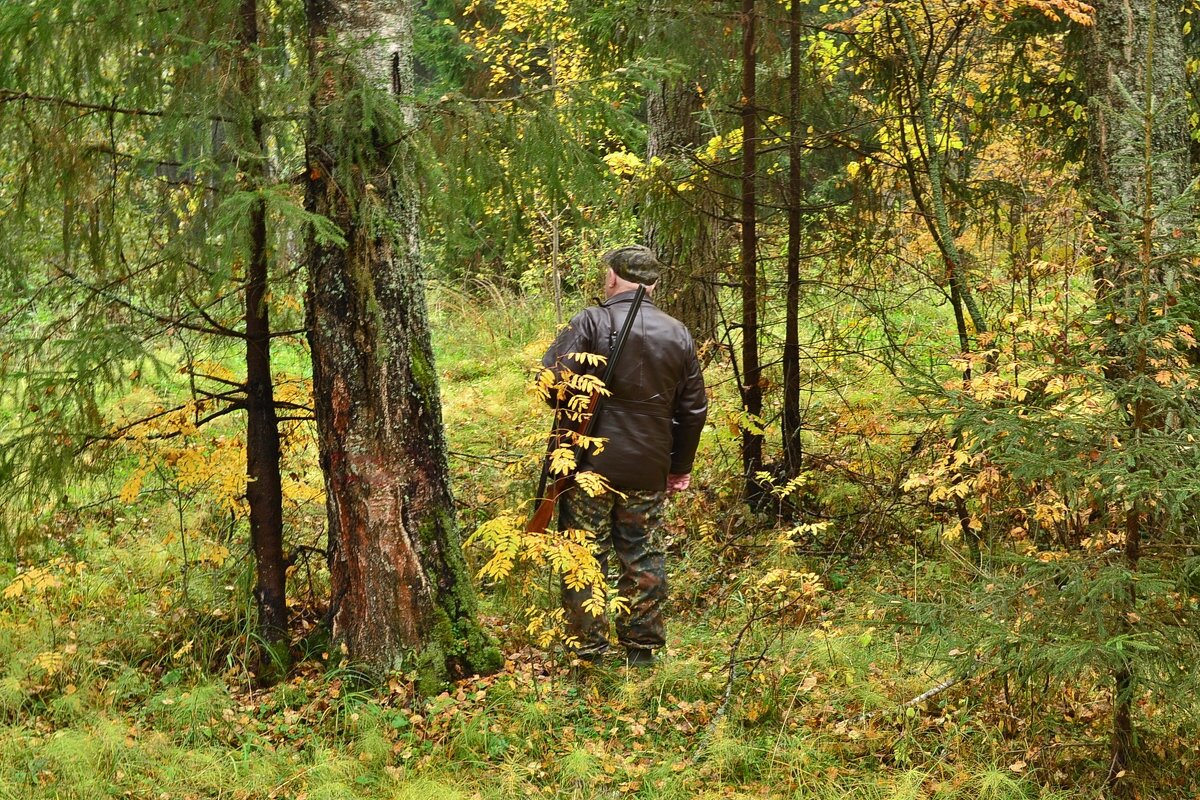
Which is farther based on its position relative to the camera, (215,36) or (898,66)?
(898,66)

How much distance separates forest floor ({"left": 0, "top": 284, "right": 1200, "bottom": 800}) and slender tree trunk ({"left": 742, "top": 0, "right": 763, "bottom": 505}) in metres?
0.96

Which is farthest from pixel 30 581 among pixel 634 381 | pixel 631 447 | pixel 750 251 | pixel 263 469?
pixel 750 251

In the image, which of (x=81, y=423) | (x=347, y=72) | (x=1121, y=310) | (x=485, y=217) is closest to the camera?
(x=1121, y=310)

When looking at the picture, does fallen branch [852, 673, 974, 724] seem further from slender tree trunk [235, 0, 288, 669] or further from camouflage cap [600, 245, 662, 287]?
slender tree trunk [235, 0, 288, 669]

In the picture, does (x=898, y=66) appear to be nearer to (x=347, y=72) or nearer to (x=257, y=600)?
(x=347, y=72)

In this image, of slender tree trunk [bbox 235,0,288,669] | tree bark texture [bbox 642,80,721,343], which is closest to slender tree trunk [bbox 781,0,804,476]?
tree bark texture [bbox 642,80,721,343]

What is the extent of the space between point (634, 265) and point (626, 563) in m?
1.57

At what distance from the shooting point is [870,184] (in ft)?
23.5

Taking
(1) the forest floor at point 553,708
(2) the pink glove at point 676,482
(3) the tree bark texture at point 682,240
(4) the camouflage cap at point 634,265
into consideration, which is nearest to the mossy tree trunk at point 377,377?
(1) the forest floor at point 553,708

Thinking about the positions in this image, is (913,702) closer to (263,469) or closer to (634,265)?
(634,265)

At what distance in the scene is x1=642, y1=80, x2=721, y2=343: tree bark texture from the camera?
26.6ft

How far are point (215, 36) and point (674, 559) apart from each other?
4394mm

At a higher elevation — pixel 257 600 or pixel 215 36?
pixel 215 36

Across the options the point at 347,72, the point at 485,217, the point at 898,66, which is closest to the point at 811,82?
the point at 898,66
